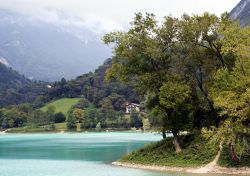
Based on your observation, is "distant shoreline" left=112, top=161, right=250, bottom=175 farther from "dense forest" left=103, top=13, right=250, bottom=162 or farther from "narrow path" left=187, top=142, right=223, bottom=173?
"dense forest" left=103, top=13, right=250, bottom=162

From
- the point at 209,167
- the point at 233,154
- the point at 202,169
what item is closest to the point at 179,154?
the point at 202,169

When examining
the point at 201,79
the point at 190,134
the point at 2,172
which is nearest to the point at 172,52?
the point at 201,79

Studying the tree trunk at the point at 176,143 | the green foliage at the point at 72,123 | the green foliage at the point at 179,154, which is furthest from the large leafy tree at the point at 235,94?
the green foliage at the point at 72,123

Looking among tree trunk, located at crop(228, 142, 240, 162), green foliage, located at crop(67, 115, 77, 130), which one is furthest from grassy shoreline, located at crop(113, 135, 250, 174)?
green foliage, located at crop(67, 115, 77, 130)

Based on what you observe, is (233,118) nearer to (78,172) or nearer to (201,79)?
(201,79)

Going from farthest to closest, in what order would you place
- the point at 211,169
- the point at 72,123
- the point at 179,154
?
the point at 72,123 < the point at 179,154 < the point at 211,169

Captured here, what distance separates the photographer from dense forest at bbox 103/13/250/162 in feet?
173

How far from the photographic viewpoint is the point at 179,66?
56062mm

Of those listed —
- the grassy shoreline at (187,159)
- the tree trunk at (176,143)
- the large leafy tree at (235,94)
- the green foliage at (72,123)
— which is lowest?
the grassy shoreline at (187,159)

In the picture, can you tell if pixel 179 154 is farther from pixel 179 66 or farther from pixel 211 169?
pixel 179 66

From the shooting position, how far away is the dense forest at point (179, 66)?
52.8 m

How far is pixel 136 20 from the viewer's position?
5481 cm

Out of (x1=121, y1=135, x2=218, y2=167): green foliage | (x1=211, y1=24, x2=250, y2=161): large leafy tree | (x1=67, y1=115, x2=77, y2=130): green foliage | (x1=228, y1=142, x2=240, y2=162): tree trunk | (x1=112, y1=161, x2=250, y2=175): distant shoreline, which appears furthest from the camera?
(x1=67, y1=115, x2=77, y2=130): green foliage

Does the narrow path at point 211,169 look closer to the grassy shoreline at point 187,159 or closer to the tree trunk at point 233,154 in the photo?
the grassy shoreline at point 187,159
